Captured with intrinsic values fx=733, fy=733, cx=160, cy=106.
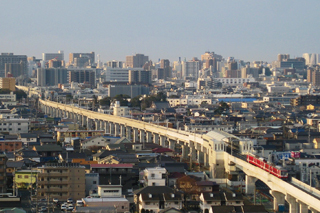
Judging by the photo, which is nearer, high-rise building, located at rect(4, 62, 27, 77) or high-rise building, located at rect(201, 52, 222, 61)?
high-rise building, located at rect(4, 62, 27, 77)

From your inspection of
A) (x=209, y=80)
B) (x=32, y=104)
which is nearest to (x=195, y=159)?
(x=32, y=104)

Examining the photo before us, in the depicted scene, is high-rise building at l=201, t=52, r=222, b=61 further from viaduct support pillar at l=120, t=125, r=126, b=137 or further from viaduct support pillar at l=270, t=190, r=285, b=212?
viaduct support pillar at l=270, t=190, r=285, b=212

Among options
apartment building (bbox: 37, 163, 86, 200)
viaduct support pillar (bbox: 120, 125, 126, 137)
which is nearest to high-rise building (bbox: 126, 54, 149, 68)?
viaduct support pillar (bbox: 120, 125, 126, 137)

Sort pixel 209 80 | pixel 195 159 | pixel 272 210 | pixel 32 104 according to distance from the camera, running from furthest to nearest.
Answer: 1. pixel 209 80
2. pixel 32 104
3. pixel 195 159
4. pixel 272 210

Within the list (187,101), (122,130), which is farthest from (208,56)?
(122,130)

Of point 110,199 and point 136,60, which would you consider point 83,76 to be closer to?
point 136,60

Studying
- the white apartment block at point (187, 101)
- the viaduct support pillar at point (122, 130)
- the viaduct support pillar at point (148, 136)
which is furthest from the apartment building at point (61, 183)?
the white apartment block at point (187, 101)

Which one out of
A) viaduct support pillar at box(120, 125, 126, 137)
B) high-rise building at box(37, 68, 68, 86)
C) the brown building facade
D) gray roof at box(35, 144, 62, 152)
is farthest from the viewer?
high-rise building at box(37, 68, 68, 86)

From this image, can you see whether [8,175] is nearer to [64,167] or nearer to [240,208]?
[64,167]
